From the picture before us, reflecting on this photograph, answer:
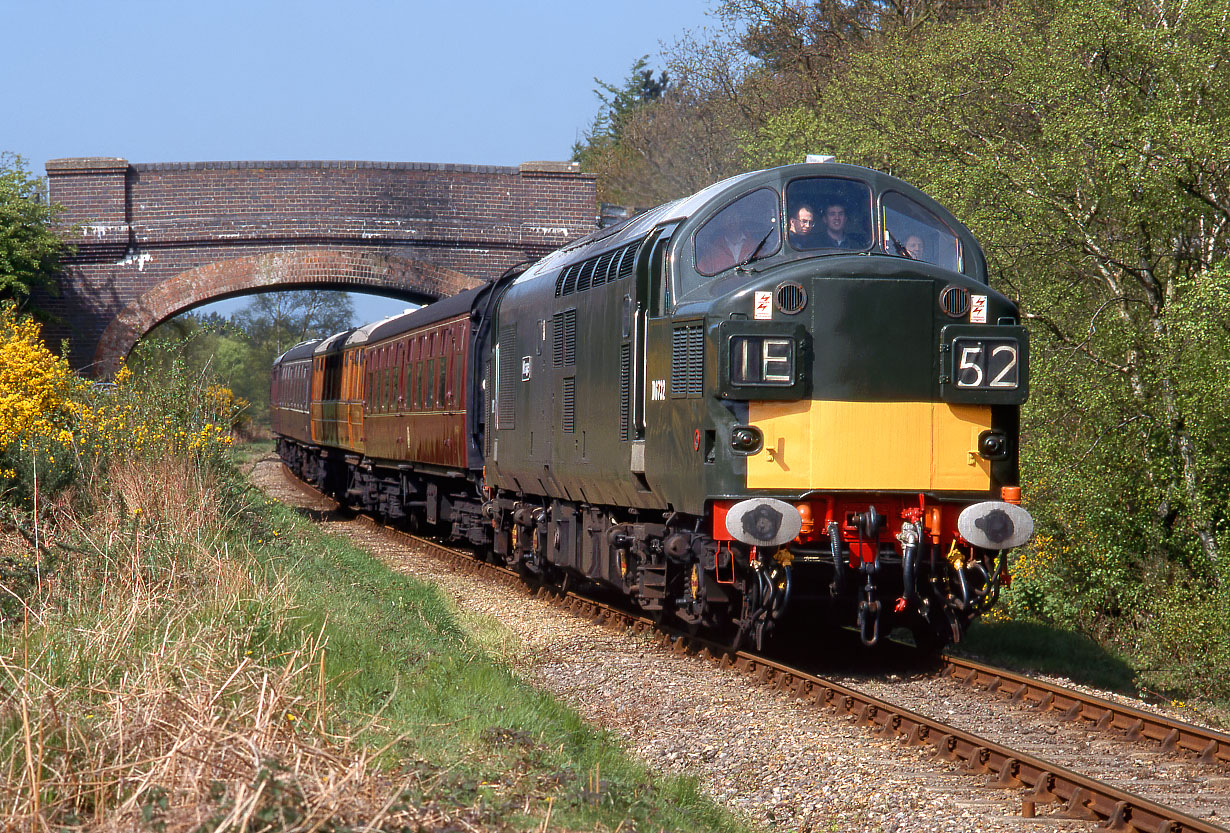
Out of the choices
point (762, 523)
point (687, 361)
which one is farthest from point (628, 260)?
point (762, 523)

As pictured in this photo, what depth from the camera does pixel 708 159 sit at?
41.3 m

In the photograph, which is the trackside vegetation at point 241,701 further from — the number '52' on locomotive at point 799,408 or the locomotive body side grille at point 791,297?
the locomotive body side grille at point 791,297

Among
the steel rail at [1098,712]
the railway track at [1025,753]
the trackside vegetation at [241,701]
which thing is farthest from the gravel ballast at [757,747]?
the steel rail at [1098,712]

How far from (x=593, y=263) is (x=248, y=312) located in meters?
87.5

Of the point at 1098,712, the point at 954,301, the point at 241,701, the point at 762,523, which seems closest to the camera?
the point at 241,701

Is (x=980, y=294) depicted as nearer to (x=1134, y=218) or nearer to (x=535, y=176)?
(x=1134, y=218)

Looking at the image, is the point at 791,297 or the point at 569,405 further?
the point at 569,405

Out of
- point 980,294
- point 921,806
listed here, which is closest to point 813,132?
point 980,294

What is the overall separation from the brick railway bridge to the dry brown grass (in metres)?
24.2

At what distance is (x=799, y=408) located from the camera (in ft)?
29.3

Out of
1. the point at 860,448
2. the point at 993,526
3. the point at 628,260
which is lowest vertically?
the point at 993,526

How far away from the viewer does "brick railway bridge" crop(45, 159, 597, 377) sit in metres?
30.2

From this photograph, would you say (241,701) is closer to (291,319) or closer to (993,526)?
(993,526)

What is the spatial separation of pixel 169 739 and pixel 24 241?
26.3 m
